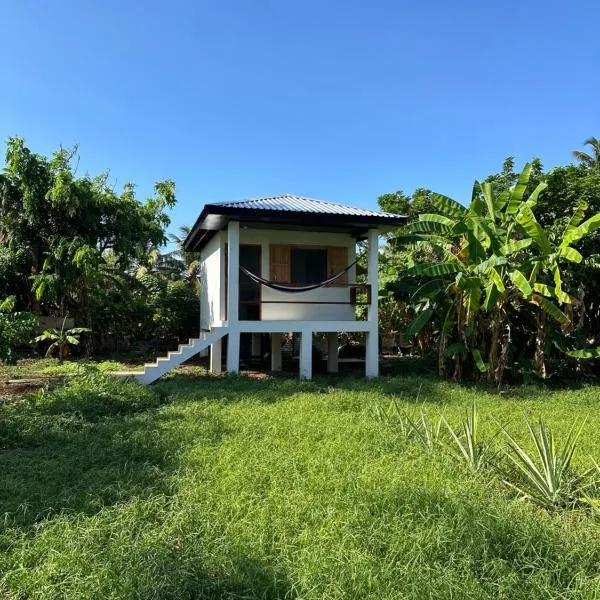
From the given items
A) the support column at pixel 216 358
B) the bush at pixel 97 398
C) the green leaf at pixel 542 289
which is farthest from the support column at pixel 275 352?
the green leaf at pixel 542 289

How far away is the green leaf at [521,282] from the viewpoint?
348 inches

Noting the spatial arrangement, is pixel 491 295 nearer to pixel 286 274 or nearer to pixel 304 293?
pixel 304 293

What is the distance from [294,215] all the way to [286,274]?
2.18 metres

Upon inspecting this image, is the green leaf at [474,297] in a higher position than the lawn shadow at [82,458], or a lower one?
higher

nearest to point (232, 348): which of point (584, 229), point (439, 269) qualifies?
point (439, 269)

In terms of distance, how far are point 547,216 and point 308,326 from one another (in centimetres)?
683

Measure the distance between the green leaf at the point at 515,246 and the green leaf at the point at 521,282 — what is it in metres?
0.41

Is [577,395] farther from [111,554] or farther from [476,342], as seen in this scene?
[111,554]

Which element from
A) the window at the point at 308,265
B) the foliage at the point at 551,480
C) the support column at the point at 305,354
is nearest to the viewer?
the foliage at the point at 551,480

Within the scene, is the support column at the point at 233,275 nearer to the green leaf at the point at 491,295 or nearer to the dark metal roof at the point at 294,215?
the dark metal roof at the point at 294,215

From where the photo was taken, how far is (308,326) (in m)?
11.3

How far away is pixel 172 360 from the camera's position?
10.5m

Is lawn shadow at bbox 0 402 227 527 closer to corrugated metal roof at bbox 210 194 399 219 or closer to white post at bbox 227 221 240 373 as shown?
white post at bbox 227 221 240 373

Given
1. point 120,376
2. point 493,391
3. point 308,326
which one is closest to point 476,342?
point 493,391
